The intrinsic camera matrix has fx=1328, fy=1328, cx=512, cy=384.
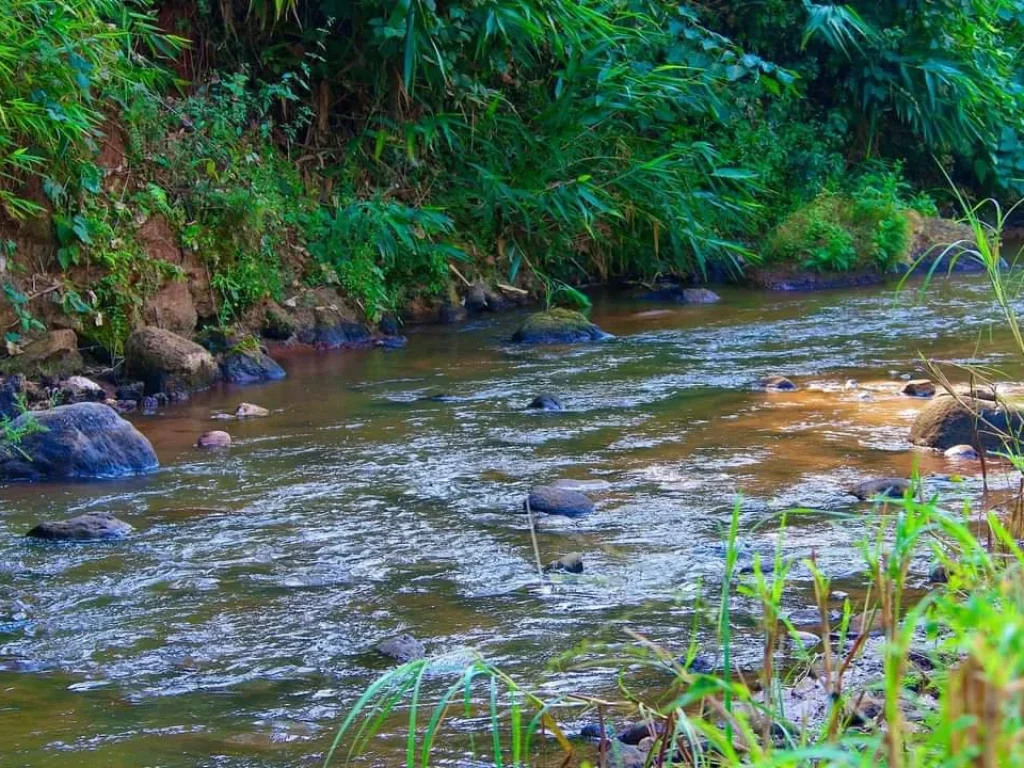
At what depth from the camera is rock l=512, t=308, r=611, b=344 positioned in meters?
6.91

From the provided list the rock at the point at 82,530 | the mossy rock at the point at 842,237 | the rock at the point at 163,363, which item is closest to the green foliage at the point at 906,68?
the mossy rock at the point at 842,237

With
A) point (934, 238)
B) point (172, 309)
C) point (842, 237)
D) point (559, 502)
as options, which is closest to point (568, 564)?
point (559, 502)

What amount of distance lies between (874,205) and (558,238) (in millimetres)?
2577

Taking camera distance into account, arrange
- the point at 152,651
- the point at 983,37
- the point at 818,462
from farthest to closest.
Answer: the point at 983,37, the point at 818,462, the point at 152,651

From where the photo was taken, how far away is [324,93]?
775cm

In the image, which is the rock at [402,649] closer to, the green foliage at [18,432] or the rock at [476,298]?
the green foliage at [18,432]

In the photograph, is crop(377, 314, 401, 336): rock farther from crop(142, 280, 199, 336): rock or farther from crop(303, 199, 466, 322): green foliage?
crop(142, 280, 199, 336): rock

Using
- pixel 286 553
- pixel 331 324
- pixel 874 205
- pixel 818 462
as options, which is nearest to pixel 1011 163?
pixel 874 205

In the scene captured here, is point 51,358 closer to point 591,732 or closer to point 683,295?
point 591,732

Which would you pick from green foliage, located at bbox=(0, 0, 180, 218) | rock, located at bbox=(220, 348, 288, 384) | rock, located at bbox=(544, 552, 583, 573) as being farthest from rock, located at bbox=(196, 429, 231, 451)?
rock, located at bbox=(544, 552, 583, 573)

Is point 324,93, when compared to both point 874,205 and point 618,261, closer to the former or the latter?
point 618,261

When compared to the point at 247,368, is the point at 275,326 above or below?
above

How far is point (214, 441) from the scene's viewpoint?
4.82m

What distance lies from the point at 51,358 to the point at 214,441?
1281 millimetres
